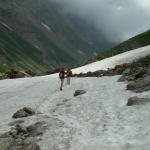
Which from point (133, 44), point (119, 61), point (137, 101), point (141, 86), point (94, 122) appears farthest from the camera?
point (133, 44)

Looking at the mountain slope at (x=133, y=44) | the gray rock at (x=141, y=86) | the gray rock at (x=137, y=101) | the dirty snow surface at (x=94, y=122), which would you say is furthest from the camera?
the mountain slope at (x=133, y=44)

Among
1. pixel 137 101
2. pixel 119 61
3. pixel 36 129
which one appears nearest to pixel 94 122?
pixel 36 129

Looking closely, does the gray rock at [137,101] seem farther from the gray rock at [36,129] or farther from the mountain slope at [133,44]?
the mountain slope at [133,44]

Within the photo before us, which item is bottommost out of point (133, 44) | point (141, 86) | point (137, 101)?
point (137, 101)

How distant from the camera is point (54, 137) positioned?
81.3 ft

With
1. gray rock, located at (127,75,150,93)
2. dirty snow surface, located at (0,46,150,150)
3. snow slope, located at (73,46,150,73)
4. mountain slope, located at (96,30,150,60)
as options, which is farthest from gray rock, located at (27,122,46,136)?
mountain slope, located at (96,30,150,60)

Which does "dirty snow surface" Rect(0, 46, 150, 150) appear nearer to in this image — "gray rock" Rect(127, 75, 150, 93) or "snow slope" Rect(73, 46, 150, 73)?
"gray rock" Rect(127, 75, 150, 93)

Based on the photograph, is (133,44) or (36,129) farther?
(133,44)

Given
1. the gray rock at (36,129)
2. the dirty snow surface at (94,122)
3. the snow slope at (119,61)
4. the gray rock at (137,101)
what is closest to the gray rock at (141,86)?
the dirty snow surface at (94,122)

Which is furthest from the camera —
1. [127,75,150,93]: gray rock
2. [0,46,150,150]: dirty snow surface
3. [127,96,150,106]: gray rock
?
[127,75,150,93]: gray rock

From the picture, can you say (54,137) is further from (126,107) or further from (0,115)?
(0,115)

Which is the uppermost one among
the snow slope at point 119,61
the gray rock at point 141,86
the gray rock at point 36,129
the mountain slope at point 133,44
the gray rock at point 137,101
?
the mountain slope at point 133,44

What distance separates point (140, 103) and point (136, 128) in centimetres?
582

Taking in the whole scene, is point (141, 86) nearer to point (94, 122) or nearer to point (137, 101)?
point (137, 101)
